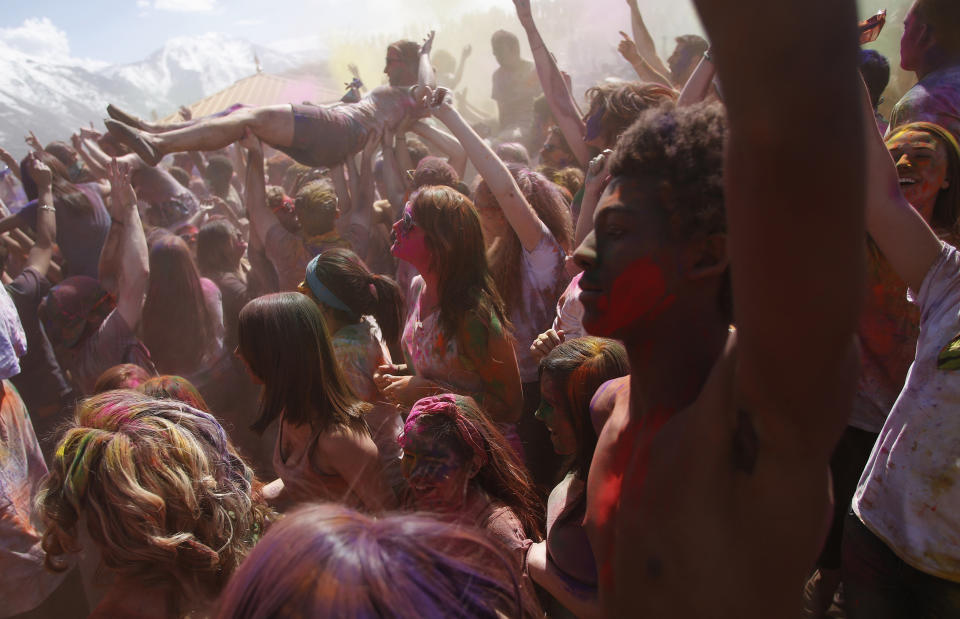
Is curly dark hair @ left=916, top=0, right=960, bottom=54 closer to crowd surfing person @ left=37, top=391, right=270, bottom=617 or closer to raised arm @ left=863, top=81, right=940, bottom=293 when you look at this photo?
raised arm @ left=863, top=81, right=940, bottom=293

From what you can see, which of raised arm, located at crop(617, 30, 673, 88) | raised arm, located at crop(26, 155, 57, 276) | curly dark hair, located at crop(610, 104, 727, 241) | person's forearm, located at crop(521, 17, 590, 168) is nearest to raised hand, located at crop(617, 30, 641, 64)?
Answer: raised arm, located at crop(617, 30, 673, 88)

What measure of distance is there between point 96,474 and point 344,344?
1.33 metres

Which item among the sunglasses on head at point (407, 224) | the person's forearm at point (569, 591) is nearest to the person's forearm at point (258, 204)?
the sunglasses on head at point (407, 224)

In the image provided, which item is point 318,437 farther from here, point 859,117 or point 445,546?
point 859,117

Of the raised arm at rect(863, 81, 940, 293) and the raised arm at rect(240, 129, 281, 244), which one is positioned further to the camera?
the raised arm at rect(240, 129, 281, 244)

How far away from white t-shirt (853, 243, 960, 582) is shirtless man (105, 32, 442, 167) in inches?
111

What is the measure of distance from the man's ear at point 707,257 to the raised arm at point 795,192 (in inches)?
11.8

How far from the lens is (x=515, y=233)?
3027mm

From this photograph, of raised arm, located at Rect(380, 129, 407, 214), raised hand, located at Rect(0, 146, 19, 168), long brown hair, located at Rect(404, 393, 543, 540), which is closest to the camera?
long brown hair, located at Rect(404, 393, 543, 540)

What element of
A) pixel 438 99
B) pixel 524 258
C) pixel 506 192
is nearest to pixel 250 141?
pixel 438 99

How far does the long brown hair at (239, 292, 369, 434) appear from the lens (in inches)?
87.4

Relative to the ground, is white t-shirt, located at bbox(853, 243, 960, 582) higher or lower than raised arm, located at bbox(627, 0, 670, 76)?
lower

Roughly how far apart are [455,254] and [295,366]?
0.82 meters

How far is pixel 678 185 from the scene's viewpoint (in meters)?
0.99
